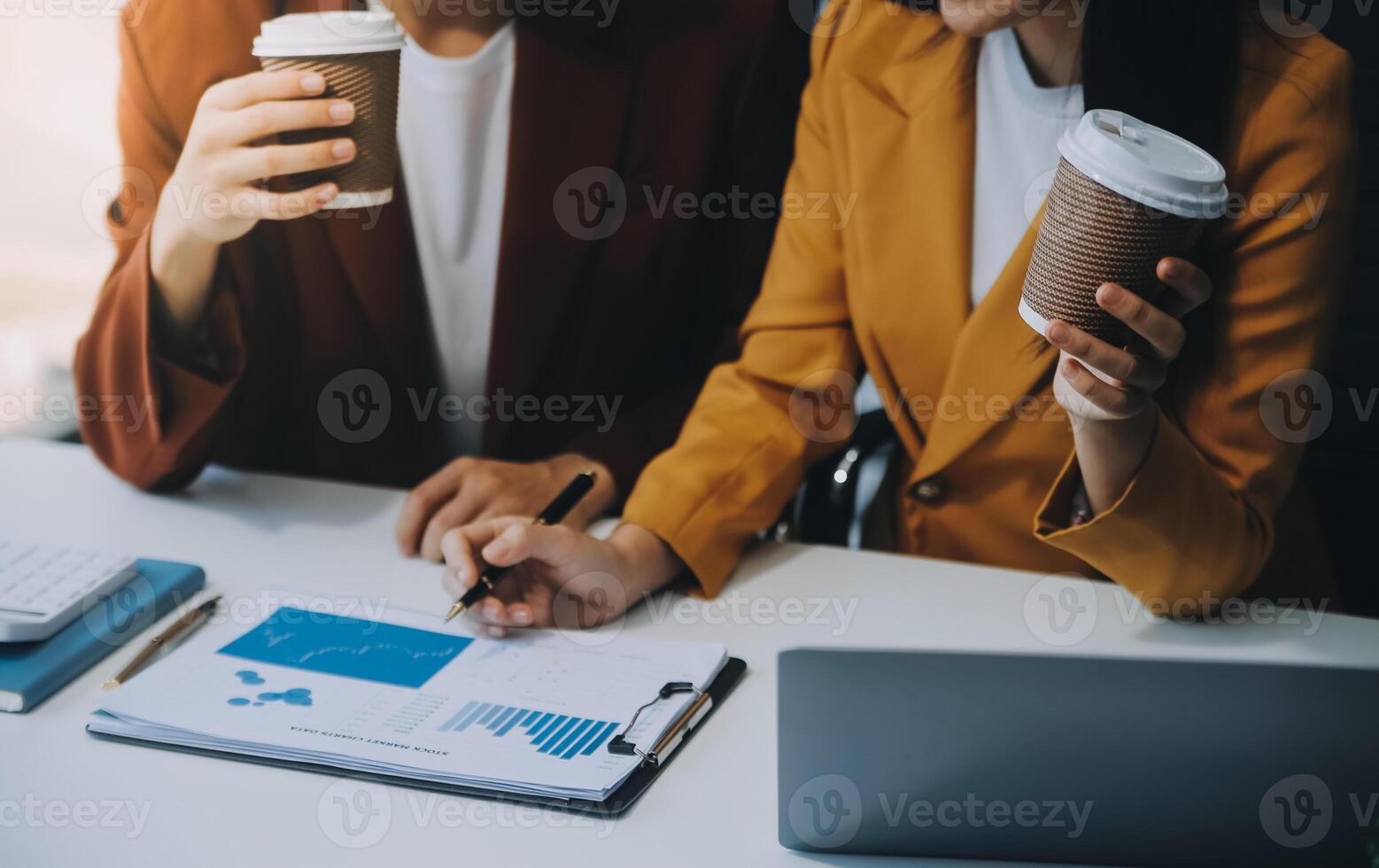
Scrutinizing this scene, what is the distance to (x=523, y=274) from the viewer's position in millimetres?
1512

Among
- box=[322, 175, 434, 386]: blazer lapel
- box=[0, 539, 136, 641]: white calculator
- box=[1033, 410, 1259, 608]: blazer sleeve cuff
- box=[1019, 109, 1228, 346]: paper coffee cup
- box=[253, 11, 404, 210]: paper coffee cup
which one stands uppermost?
box=[253, 11, 404, 210]: paper coffee cup

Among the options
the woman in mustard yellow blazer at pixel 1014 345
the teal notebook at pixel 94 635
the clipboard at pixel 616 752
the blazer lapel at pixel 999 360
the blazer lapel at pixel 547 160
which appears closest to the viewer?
the clipboard at pixel 616 752

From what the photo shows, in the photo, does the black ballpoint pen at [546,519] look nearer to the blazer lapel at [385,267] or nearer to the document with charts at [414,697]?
the document with charts at [414,697]

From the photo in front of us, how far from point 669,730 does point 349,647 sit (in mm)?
297

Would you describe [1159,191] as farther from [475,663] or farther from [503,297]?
[503,297]

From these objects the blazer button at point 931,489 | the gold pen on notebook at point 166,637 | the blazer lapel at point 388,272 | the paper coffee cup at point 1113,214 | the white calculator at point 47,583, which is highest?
the paper coffee cup at point 1113,214

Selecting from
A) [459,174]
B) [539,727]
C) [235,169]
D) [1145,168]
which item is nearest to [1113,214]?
[1145,168]

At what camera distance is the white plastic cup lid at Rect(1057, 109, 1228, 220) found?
30.5 inches

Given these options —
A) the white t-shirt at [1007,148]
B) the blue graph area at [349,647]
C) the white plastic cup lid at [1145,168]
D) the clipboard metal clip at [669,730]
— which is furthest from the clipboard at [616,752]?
the white t-shirt at [1007,148]

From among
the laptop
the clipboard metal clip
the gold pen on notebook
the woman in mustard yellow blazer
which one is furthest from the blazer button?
the gold pen on notebook

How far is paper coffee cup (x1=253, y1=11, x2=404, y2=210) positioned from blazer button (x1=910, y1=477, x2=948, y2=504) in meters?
0.64

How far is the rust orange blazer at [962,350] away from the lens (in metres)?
1.06

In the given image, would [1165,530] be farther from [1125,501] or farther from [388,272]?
[388,272]

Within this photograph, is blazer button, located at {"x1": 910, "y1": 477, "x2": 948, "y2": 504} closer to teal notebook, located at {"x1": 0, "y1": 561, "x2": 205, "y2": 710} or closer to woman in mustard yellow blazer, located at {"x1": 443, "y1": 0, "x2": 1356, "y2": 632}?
woman in mustard yellow blazer, located at {"x1": 443, "y1": 0, "x2": 1356, "y2": 632}
